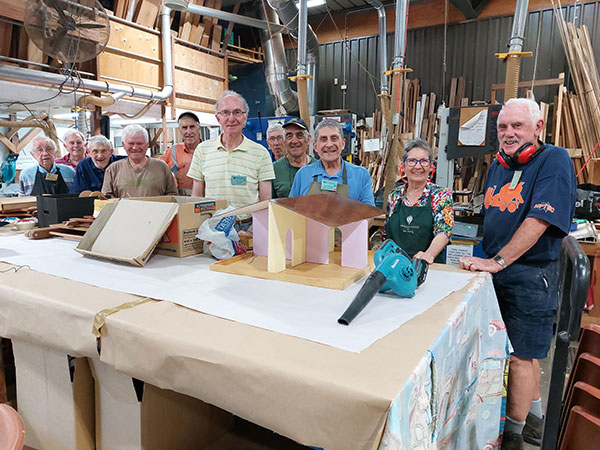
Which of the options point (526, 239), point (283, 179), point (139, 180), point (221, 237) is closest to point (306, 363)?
point (221, 237)

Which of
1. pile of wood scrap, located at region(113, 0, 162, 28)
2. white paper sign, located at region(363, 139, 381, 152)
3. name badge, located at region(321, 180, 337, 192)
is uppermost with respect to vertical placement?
pile of wood scrap, located at region(113, 0, 162, 28)

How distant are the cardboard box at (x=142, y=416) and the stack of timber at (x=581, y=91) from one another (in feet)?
18.2

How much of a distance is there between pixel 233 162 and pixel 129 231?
946mm

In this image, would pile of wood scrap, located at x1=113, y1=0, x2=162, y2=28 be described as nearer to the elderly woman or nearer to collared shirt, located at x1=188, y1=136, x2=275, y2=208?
collared shirt, located at x1=188, y1=136, x2=275, y2=208

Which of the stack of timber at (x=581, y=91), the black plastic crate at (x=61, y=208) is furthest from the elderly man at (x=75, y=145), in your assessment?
the stack of timber at (x=581, y=91)

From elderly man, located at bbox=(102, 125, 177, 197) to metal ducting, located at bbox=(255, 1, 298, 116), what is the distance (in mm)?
4074

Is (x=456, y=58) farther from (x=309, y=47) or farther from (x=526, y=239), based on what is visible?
(x=526, y=239)

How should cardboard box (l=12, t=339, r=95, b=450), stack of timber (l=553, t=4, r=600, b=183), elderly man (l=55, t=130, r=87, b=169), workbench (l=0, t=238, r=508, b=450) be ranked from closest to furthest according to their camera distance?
1. workbench (l=0, t=238, r=508, b=450)
2. cardboard box (l=12, t=339, r=95, b=450)
3. elderly man (l=55, t=130, r=87, b=169)
4. stack of timber (l=553, t=4, r=600, b=183)

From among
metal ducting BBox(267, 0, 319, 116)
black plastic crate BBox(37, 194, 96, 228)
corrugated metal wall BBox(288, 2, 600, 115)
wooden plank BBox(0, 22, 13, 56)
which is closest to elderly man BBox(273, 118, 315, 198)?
black plastic crate BBox(37, 194, 96, 228)

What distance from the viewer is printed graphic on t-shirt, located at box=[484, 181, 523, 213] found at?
1.79 metres

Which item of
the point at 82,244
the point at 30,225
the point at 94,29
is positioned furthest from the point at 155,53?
the point at 82,244

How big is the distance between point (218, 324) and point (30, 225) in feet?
6.40

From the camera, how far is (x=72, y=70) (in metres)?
4.76

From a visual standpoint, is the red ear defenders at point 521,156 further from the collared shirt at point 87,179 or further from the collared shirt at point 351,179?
the collared shirt at point 87,179
